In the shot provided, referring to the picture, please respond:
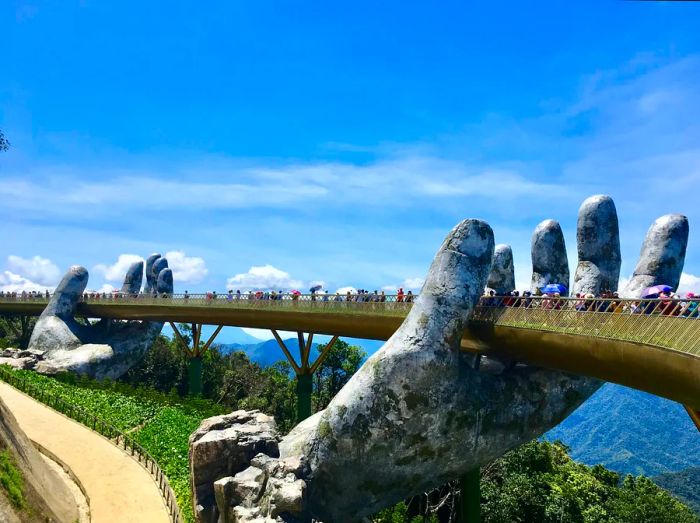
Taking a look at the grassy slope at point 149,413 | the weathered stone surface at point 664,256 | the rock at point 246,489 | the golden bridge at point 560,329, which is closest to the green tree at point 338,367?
the grassy slope at point 149,413

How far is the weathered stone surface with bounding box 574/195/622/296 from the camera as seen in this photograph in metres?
22.6

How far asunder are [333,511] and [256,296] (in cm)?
1747

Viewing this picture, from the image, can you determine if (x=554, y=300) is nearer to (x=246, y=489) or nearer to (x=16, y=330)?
(x=246, y=489)

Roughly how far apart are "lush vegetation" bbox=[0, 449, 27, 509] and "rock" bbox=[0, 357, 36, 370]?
27315mm

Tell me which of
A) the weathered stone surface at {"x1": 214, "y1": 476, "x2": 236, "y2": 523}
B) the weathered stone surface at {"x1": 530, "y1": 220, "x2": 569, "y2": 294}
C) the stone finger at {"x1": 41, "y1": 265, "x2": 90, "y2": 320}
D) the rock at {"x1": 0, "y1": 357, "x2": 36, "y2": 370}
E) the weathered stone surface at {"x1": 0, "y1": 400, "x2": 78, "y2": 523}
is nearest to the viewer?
the weathered stone surface at {"x1": 0, "y1": 400, "x2": 78, "y2": 523}

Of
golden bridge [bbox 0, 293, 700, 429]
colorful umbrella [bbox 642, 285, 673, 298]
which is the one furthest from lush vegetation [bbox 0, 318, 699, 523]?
colorful umbrella [bbox 642, 285, 673, 298]

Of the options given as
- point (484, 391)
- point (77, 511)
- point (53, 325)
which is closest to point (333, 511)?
point (484, 391)

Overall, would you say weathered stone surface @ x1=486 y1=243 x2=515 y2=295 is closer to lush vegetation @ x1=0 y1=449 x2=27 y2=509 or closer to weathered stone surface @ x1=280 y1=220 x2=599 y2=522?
weathered stone surface @ x1=280 y1=220 x2=599 y2=522

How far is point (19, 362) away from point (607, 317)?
1616 inches

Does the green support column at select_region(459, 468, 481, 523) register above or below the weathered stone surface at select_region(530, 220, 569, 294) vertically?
below

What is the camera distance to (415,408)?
19453mm

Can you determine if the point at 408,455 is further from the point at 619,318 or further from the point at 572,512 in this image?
the point at 572,512

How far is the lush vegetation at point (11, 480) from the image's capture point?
15625 millimetres

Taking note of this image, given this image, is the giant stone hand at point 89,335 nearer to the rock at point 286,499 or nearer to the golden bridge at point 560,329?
the golden bridge at point 560,329
